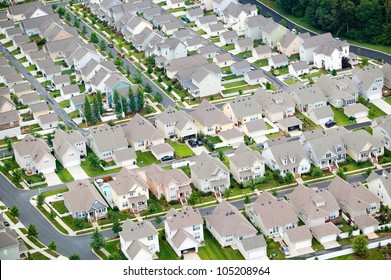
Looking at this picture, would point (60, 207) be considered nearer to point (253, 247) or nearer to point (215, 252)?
point (215, 252)

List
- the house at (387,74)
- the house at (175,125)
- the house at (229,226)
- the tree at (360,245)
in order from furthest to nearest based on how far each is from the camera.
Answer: the house at (387,74) < the house at (175,125) < the house at (229,226) < the tree at (360,245)

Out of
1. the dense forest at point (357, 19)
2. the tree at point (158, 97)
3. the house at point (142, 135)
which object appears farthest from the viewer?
the dense forest at point (357, 19)

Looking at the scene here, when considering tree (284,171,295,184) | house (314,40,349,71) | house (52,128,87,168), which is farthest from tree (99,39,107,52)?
tree (284,171,295,184)

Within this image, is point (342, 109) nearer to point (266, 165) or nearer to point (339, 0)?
point (266, 165)

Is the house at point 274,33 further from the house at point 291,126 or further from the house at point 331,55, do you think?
the house at point 291,126

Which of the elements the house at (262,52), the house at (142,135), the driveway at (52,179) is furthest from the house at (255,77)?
the driveway at (52,179)

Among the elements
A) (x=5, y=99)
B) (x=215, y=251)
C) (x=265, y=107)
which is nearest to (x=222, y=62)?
(x=265, y=107)

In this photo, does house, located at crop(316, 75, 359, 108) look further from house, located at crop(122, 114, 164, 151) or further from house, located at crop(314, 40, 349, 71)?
house, located at crop(122, 114, 164, 151)
